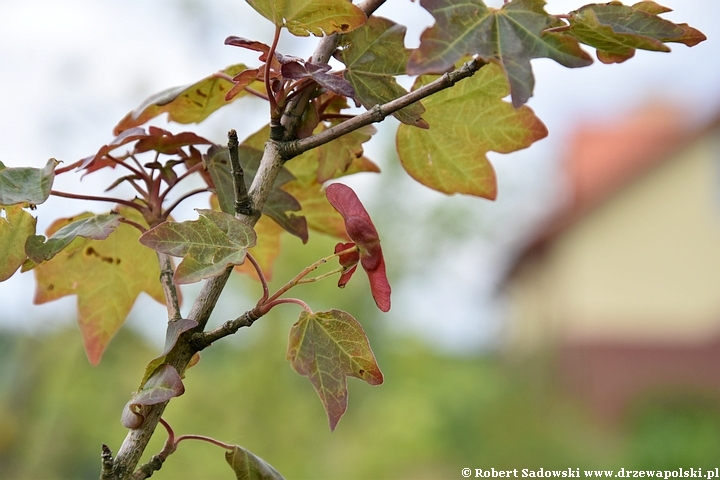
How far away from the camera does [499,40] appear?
41 cm

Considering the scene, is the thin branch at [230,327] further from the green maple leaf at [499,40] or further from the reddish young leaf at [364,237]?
the green maple leaf at [499,40]

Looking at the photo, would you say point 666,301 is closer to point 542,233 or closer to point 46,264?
point 542,233

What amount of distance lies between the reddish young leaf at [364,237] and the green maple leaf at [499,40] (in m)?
0.10

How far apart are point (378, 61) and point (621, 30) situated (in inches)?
5.9

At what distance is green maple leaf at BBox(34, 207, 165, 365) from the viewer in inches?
25.2

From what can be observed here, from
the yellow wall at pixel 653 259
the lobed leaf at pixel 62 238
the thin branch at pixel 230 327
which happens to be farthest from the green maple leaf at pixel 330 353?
the yellow wall at pixel 653 259

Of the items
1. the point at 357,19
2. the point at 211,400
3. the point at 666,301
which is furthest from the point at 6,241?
the point at 666,301

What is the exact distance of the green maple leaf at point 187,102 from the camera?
0.58 meters

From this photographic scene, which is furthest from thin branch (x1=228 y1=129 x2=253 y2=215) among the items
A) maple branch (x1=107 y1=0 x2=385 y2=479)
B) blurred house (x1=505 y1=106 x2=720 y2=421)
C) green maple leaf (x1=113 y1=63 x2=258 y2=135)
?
blurred house (x1=505 y1=106 x2=720 y2=421)

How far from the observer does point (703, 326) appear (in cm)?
859

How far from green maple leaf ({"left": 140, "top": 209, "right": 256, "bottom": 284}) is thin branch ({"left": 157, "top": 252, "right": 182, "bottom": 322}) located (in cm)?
5

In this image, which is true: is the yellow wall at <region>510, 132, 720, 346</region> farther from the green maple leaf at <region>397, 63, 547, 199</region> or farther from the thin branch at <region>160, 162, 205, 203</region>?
the thin branch at <region>160, 162, 205, 203</region>

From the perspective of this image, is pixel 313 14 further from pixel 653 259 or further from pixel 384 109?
pixel 653 259

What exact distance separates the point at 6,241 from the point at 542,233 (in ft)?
32.9
